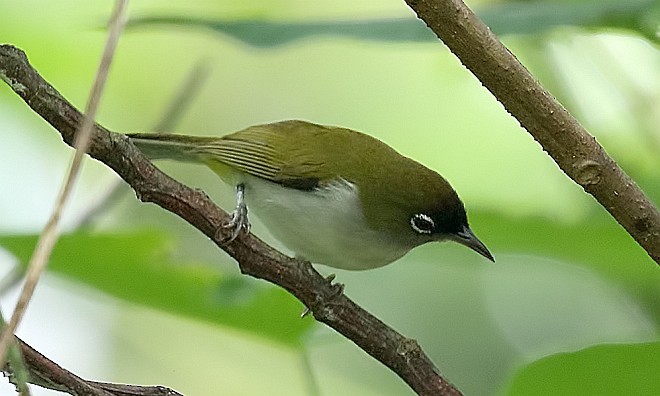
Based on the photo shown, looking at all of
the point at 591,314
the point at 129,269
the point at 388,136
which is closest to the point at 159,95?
the point at 388,136

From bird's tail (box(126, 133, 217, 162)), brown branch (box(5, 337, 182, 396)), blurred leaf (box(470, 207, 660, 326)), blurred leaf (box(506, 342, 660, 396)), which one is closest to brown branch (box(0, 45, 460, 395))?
blurred leaf (box(506, 342, 660, 396))

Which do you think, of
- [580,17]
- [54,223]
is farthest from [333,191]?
[54,223]

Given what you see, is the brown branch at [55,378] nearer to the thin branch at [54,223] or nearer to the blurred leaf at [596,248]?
the thin branch at [54,223]

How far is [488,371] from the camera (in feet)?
6.56

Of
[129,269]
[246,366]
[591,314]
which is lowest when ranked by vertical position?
[129,269]

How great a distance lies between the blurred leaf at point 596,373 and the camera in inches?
32.8

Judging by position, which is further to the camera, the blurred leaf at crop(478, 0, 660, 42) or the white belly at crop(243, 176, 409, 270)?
the white belly at crop(243, 176, 409, 270)

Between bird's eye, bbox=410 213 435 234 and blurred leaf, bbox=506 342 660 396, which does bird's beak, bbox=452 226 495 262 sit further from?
blurred leaf, bbox=506 342 660 396

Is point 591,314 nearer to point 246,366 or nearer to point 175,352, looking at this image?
point 246,366

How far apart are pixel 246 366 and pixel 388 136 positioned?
2.34 ft

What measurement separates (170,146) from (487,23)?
1.57 ft

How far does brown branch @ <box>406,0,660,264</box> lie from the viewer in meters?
0.69

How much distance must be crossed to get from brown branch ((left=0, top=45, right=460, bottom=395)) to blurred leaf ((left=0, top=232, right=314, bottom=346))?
179 millimetres

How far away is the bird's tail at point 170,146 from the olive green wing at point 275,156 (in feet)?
0.04
